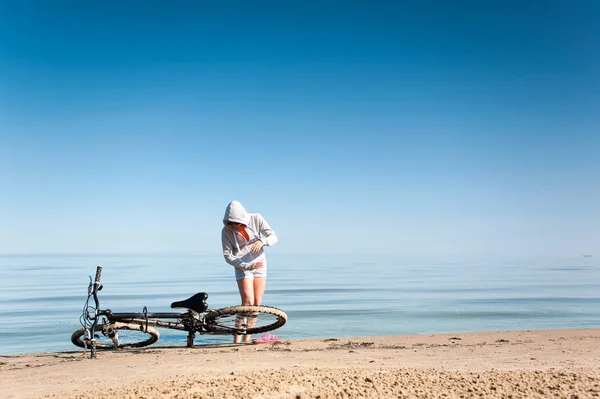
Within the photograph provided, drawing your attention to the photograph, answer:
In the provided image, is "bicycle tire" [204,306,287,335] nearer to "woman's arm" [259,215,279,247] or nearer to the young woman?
the young woman

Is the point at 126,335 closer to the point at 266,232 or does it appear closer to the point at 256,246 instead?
the point at 256,246

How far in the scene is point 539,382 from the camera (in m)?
5.14

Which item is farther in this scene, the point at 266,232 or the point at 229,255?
the point at 266,232

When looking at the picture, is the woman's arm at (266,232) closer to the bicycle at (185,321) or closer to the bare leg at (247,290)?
the bare leg at (247,290)

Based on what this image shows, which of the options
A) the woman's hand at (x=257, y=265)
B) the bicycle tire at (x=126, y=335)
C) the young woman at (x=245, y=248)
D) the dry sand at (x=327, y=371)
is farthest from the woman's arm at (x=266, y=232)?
the bicycle tire at (x=126, y=335)

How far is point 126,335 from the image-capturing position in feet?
29.1

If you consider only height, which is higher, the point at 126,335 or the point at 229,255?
the point at 229,255

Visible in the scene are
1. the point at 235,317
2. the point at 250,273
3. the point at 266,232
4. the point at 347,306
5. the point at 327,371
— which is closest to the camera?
the point at 327,371

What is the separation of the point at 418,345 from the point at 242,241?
2909 millimetres

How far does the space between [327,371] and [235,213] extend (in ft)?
11.1

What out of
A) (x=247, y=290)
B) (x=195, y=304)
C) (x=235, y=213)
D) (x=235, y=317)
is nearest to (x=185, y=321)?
(x=195, y=304)

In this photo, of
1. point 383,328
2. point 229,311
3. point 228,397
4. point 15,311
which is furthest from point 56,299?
point 228,397

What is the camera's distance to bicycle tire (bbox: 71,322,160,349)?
8.02 meters

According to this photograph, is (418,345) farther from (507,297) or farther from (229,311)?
(507,297)
